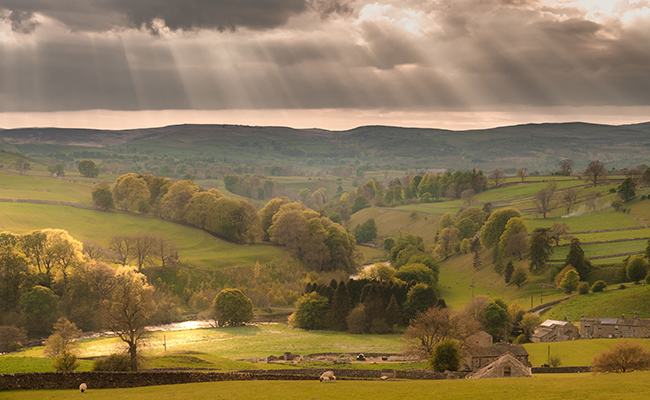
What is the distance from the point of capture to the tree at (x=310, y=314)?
3329 inches

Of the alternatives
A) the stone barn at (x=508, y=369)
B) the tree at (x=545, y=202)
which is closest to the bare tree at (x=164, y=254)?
the stone barn at (x=508, y=369)

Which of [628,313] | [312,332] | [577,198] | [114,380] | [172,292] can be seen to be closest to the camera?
[114,380]

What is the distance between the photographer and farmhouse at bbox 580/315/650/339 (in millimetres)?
62150

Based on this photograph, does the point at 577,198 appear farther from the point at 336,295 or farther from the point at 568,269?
the point at 336,295

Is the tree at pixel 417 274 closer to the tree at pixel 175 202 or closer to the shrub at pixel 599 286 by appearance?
the shrub at pixel 599 286

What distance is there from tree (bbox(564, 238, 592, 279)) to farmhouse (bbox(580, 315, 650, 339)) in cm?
2106

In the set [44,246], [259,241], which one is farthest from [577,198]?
[44,246]

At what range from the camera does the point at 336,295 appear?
8575 centimetres

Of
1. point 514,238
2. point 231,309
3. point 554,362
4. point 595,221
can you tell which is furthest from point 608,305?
point 231,309

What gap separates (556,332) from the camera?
6644 cm

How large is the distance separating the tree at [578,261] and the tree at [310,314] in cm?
4289

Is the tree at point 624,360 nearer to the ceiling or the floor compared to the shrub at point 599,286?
nearer to the ceiling

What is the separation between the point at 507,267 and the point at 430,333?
43.1 metres

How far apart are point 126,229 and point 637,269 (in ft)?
335
